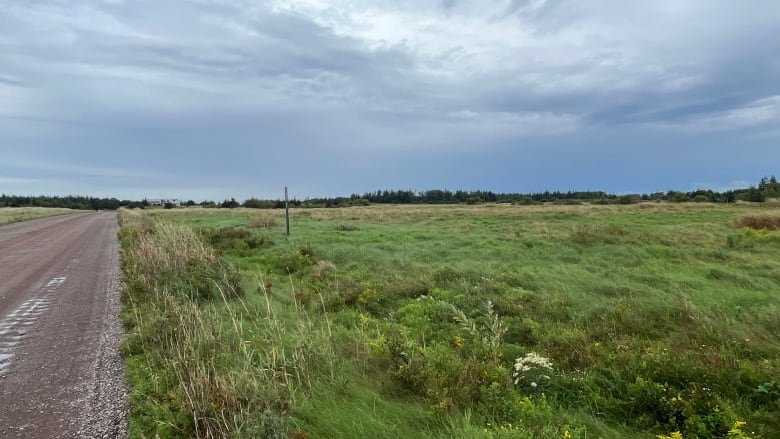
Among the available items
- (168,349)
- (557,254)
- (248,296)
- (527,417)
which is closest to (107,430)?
(168,349)

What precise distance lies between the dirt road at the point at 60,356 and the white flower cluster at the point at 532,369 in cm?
399

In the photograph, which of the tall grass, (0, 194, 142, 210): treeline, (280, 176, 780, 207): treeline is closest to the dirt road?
the tall grass

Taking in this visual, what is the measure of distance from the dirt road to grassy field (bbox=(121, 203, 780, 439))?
1.09ft

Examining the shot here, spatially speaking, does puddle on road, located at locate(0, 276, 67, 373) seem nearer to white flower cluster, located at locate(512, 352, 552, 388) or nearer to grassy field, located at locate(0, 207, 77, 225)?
white flower cluster, located at locate(512, 352, 552, 388)

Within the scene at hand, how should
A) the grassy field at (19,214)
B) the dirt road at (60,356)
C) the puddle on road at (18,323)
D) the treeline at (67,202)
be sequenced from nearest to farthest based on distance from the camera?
1. the dirt road at (60,356)
2. the puddle on road at (18,323)
3. the grassy field at (19,214)
4. the treeline at (67,202)

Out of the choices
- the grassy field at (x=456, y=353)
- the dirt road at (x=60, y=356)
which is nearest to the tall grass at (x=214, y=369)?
the grassy field at (x=456, y=353)

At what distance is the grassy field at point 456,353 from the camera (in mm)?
4004

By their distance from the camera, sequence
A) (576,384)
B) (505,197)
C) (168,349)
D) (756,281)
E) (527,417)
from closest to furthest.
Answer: (527,417), (576,384), (168,349), (756,281), (505,197)

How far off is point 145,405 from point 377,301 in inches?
204

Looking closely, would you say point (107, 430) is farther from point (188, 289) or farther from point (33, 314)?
point (33, 314)

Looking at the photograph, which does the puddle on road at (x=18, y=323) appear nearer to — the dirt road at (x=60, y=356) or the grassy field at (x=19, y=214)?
the dirt road at (x=60, y=356)

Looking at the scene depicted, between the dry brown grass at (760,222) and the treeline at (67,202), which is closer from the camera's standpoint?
the dry brown grass at (760,222)

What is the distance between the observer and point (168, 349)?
5.65m

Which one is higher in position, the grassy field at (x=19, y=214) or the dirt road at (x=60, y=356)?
the grassy field at (x=19, y=214)
